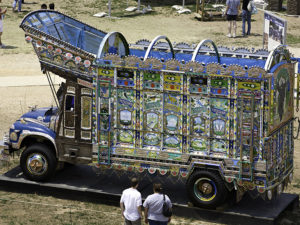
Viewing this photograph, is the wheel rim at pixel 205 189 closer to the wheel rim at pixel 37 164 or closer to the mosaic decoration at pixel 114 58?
the mosaic decoration at pixel 114 58

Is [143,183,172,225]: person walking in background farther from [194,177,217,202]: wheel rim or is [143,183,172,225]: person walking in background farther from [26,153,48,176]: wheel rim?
[26,153,48,176]: wheel rim

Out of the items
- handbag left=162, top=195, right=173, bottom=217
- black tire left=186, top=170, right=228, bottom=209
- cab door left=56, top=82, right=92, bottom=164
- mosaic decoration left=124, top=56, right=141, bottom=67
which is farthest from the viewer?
cab door left=56, top=82, right=92, bottom=164

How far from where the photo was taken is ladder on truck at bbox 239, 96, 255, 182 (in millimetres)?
13117

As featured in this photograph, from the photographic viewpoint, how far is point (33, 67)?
26625 millimetres

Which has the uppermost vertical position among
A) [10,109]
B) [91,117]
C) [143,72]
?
[143,72]

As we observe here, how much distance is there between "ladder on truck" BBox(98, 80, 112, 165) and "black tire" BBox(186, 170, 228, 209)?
5.57 feet

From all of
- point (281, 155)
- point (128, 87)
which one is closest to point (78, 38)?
point (128, 87)

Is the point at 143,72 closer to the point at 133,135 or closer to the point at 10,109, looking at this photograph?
the point at 133,135

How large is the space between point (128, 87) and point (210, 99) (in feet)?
5.18

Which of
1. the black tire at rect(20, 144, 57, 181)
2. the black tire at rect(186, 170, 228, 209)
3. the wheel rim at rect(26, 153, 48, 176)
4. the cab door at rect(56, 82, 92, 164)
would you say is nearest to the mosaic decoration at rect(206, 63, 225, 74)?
the black tire at rect(186, 170, 228, 209)

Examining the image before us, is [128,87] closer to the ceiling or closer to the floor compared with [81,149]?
closer to the ceiling

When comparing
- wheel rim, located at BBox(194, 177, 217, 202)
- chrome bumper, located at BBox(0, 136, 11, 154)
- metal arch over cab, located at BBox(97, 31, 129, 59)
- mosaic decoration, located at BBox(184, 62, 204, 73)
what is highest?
metal arch over cab, located at BBox(97, 31, 129, 59)

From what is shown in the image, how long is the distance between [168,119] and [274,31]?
403 inches

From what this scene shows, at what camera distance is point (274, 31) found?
23125mm
